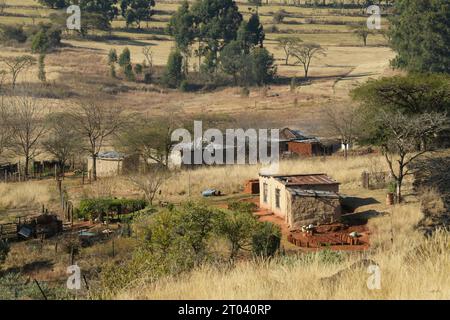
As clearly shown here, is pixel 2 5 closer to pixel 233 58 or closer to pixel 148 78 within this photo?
pixel 148 78

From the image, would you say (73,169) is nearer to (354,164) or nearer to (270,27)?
(354,164)

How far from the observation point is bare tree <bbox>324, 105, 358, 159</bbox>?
44.4 metres

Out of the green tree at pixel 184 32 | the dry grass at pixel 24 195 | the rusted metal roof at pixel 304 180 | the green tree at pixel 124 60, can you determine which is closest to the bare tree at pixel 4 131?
the dry grass at pixel 24 195

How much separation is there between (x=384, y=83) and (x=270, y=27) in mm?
64725

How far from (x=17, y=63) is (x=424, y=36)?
3897cm

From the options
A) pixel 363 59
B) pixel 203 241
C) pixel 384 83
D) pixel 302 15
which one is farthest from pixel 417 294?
pixel 302 15


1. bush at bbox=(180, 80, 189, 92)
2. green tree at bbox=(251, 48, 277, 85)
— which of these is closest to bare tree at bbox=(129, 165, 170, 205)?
bush at bbox=(180, 80, 189, 92)

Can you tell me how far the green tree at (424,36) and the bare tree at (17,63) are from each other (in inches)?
1440

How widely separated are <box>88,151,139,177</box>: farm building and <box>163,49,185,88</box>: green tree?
3481 cm

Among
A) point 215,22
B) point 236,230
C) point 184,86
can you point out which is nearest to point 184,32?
point 215,22

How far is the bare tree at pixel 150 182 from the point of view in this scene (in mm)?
31906

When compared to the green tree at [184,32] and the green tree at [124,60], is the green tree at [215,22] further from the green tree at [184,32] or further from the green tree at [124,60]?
the green tree at [124,60]

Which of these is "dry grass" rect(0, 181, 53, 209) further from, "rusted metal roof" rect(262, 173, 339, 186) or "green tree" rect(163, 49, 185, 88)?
"green tree" rect(163, 49, 185, 88)

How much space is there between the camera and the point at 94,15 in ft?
296
